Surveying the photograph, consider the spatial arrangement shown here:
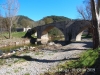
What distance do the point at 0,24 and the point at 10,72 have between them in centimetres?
4076

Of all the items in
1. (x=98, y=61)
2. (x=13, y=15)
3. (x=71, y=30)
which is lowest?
(x=98, y=61)

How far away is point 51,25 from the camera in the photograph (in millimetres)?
44656

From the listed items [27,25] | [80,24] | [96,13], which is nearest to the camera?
[96,13]

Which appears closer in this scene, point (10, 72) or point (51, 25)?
point (10, 72)

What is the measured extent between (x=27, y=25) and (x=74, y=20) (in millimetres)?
48391

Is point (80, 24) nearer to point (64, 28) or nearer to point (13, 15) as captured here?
point (64, 28)

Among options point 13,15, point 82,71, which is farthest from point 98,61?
point 13,15

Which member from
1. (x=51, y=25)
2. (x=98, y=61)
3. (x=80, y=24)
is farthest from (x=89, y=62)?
(x=51, y=25)

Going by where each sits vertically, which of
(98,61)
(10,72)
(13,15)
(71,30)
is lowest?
(10,72)

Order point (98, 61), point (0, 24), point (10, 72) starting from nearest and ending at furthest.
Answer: point (98, 61) → point (10, 72) → point (0, 24)

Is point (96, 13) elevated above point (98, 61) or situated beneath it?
elevated above

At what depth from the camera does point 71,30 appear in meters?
36.5

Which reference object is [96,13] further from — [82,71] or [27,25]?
[27,25]

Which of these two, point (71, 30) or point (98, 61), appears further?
point (71, 30)
